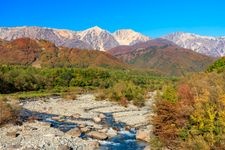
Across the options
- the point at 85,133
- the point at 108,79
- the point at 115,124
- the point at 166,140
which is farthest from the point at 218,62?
the point at 108,79

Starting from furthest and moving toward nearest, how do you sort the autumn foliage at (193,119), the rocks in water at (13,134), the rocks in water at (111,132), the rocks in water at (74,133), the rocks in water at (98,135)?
the rocks in water at (111,132), the rocks in water at (74,133), the rocks in water at (98,135), the rocks in water at (13,134), the autumn foliage at (193,119)

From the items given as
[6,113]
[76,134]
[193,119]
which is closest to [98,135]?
[76,134]

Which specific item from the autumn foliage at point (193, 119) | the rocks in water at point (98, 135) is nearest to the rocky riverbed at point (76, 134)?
the rocks in water at point (98, 135)

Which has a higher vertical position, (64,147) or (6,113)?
(6,113)

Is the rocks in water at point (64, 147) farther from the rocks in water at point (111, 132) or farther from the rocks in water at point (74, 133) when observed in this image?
the rocks in water at point (111, 132)

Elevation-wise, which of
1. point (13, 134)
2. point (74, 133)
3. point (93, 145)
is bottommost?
point (93, 145)

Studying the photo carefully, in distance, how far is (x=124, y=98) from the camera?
96938 mm

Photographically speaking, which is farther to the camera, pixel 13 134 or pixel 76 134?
pixel 76 134

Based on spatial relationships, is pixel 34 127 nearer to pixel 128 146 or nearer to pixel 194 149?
pixel 128 146

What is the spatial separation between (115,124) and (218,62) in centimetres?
3539

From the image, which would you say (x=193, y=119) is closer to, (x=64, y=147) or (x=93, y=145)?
(x=64, y=147)

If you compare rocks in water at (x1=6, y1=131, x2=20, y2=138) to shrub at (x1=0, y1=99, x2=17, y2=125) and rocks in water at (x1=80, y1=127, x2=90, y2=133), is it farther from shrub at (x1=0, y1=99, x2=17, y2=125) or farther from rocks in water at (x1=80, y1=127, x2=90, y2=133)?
rocks in water at (x1=80, y1=127, x2=90, y2=133)

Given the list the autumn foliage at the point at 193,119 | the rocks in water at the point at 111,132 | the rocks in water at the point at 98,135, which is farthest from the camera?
the rocks in water at the point at 111,132

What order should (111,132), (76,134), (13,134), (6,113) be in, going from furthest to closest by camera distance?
(6,113) < (111,132) < (76,134) < (13,134)
